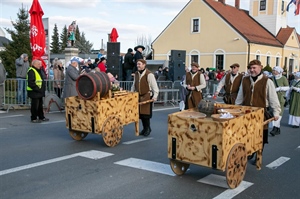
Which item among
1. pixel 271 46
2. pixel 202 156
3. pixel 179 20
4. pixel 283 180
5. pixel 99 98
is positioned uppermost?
pixel 179 20

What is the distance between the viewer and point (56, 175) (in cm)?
545

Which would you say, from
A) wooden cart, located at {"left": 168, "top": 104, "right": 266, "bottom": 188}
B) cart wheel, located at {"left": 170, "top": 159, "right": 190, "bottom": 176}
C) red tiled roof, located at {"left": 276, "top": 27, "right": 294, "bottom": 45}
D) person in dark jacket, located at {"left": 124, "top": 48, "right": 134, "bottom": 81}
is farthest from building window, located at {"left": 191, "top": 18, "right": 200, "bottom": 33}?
cart wheel, located at {"left": 170, "top": 159, "right": 190, "bottom": 176}

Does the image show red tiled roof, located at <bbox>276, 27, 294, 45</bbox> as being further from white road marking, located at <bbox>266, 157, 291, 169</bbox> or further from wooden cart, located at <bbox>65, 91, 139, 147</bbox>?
wooden cart, located at <bbox>65, 91, 139, 147</bbox>

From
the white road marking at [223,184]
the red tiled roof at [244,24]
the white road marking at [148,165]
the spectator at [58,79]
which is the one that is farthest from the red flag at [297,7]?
the white road marking at [223,184]

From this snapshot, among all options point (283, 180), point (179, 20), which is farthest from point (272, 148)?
point (179, 20)

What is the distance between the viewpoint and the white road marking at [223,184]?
474cm

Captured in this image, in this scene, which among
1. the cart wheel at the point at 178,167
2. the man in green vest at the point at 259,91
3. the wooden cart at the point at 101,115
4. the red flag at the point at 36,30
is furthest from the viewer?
the red flag at the point at 36,30

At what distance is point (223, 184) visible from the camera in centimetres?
518

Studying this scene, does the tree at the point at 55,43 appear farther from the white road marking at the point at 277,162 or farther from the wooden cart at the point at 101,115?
the white road marking at the point at 277,162

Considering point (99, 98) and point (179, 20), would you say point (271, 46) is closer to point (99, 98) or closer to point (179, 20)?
point (179, 20)

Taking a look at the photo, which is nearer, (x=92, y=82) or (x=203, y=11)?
Result: (x=92, y=82)

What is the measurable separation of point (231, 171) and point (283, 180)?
49.4 inches

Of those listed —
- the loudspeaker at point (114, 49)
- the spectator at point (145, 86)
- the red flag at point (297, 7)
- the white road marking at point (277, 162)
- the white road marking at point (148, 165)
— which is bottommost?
the white road marking at point (277, 162)

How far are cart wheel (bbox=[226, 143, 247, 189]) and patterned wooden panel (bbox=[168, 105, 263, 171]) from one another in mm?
60
